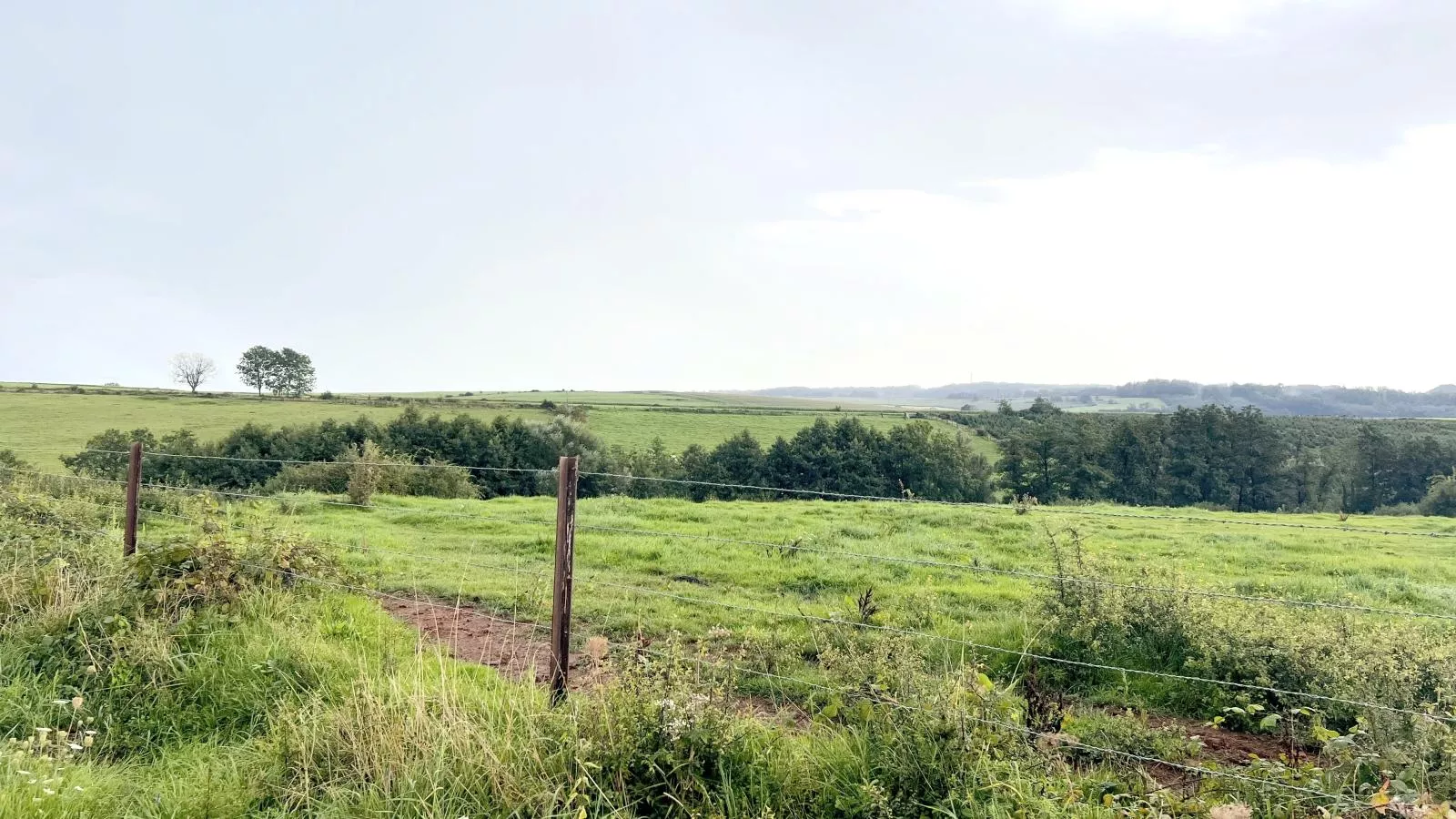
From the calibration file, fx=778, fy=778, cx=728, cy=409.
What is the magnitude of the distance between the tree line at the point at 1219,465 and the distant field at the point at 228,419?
6991 mm

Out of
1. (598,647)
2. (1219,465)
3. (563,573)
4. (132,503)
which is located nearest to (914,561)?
(598,647)

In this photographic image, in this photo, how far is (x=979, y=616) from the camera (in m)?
7.93

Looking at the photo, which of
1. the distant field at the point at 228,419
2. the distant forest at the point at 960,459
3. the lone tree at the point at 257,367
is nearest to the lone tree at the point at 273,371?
the lone tree at the point at 257,367

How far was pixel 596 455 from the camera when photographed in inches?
1671

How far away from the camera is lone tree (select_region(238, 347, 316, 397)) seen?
79750mm

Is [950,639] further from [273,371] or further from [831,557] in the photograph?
[273,371]

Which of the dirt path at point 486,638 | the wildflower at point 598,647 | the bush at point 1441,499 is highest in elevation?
the wildflower at point 598,647

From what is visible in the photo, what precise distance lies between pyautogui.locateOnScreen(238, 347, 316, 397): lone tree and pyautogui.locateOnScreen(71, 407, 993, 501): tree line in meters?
42.5

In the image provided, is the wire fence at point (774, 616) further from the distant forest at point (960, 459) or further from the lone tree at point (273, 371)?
the lone tree at point (273, 371)

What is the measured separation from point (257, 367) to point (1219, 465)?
86489 mm

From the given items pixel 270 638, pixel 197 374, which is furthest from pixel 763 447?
pixel 197 374

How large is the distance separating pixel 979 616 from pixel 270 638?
20.7ft

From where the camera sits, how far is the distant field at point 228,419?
43250mm

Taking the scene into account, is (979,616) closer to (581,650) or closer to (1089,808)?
(581,650)
